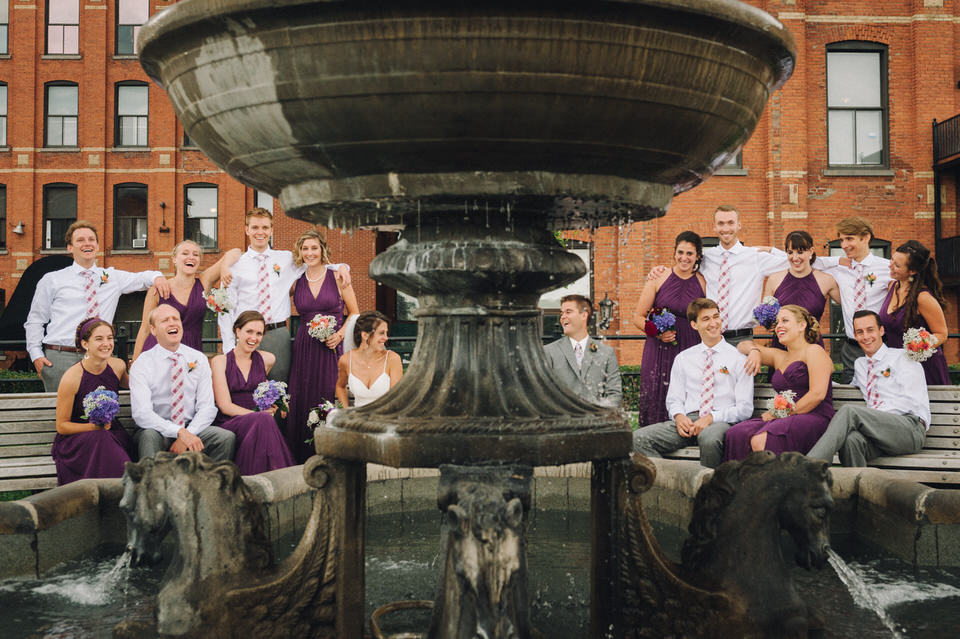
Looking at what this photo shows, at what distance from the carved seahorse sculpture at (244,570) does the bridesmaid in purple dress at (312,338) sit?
3.39 metres

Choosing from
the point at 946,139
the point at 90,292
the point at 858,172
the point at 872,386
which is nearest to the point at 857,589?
the point at 872,386

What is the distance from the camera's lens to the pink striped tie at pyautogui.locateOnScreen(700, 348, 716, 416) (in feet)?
18.7

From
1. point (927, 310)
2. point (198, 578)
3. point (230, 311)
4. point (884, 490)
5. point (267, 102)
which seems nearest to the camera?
point (267, 102)

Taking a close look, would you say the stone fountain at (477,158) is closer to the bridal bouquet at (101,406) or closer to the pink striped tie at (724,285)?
the bridal bouquet at (101,406)

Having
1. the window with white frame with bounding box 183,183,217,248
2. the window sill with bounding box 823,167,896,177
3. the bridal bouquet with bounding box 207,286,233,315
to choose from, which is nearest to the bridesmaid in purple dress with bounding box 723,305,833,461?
the bridal bouquet with bounding box 207,286,233,315

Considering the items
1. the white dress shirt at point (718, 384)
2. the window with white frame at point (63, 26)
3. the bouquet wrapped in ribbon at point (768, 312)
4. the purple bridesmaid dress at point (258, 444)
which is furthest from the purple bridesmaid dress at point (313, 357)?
the window with white frame at point (63, 26)

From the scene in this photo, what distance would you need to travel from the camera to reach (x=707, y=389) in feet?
18.7

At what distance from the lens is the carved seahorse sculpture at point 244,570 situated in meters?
2.84

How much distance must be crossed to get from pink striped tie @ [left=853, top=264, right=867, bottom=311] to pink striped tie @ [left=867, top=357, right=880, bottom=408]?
79 cm

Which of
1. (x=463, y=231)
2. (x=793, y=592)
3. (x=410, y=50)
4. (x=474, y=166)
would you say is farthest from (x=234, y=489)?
(x=793, y=592)

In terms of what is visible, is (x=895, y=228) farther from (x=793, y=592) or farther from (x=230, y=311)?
(x=793, y=592)

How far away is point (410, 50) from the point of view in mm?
2324

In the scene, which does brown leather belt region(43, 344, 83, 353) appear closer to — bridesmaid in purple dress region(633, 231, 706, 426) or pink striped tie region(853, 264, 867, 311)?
bridesmaid in purple dress region(633, 231, 706, 426)

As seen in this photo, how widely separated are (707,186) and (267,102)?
1822 cm
